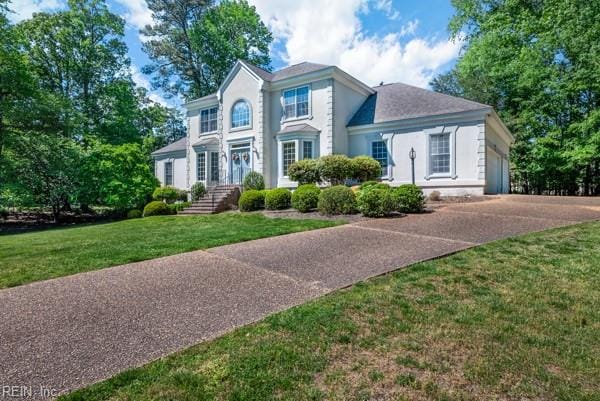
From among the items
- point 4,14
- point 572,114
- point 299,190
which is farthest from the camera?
point 572,114

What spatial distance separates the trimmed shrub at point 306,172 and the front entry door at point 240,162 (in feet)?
12.5

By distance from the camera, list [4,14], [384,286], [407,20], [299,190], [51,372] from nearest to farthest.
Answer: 1. [51,372]
2. [384,286]
3. [299,190]
4. [407,20]
5. [4,14]

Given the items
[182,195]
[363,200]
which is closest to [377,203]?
[363,200]

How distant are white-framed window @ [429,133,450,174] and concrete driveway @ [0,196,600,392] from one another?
7.23 meters

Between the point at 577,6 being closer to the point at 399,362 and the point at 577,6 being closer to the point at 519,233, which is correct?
the point at 519,233

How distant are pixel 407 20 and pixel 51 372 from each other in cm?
1772

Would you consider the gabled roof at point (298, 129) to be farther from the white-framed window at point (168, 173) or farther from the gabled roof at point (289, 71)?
the white-framed window at point (168, 173)

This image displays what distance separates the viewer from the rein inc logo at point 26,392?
2.26 meters

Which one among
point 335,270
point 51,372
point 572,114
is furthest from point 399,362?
point 572,114

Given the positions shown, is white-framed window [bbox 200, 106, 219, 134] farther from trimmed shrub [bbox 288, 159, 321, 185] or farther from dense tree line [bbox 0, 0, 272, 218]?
trimmed shrub [bbox 288, 159, 321, 185]

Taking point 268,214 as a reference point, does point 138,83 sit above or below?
above

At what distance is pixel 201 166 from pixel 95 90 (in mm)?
13986

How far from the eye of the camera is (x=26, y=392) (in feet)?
7.50

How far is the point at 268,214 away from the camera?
12391mm
